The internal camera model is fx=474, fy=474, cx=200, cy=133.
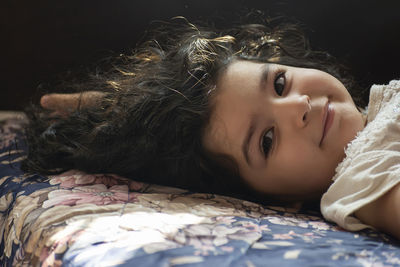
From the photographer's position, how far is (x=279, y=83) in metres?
0.99

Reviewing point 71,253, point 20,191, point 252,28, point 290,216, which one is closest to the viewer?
point 71,253

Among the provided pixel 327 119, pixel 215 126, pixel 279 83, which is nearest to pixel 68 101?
pixel 215 126

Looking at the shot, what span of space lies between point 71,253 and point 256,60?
641 mm

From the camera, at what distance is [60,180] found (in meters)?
0.94

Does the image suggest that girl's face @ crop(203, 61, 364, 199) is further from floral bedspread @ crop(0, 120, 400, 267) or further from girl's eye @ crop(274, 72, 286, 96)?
floral bedspread @ crop(0, 120, 400, 267)

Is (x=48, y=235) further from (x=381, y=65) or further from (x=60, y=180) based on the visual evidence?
(x=381, y=65)

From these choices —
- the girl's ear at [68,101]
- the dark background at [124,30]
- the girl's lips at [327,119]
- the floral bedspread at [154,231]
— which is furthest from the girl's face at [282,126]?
the dark background at [124,30]

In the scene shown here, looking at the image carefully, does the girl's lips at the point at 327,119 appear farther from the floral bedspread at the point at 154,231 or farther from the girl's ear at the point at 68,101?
the girl's ear at the point at 68,101

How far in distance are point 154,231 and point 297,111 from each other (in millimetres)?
413

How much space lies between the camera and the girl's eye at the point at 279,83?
0.98 metres

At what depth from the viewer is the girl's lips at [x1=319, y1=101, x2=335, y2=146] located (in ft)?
3.02

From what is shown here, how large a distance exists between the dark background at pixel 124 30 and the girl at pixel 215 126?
0.96 ft

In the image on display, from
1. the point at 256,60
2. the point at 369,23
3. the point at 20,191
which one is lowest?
the point at 20,191

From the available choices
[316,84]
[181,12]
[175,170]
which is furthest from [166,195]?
[181,12]
